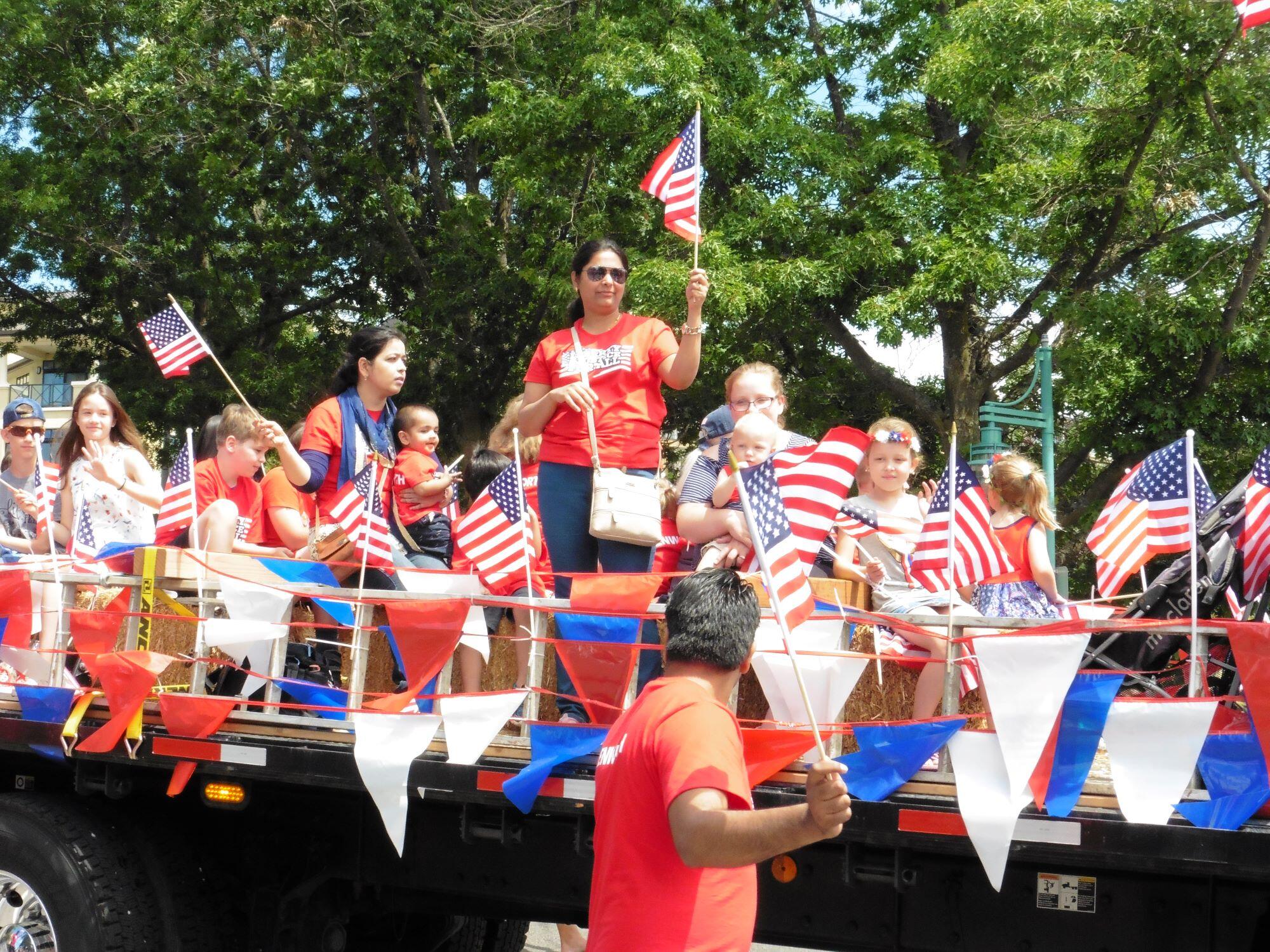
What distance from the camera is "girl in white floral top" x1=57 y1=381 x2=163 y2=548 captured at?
22.3 ft

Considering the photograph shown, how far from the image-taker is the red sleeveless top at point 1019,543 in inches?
213

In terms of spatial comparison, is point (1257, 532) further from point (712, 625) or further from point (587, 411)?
point (587, 411)

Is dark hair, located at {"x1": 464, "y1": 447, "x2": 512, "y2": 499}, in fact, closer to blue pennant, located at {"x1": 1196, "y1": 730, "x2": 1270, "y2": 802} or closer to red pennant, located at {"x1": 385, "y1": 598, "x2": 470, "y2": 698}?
red pennant, located at {"x1": 385, "y1": 598, "x2": 470, "y2": 698}

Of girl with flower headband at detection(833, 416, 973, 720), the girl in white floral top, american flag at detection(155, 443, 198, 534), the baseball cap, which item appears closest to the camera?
girl with flower headband at detection(833, 416, 973, 720)

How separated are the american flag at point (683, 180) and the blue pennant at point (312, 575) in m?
1.97

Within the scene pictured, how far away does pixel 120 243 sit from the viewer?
77.4ft

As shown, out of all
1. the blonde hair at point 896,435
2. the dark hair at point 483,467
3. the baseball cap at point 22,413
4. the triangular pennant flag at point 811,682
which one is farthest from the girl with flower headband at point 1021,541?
the baseball cap at point 22,413

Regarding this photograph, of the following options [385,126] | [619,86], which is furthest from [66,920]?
[385,126]

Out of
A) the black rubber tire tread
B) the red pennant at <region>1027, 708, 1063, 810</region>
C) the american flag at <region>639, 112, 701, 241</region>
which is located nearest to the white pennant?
the red pennant at <region>1027, 708, 1063, 810</region>

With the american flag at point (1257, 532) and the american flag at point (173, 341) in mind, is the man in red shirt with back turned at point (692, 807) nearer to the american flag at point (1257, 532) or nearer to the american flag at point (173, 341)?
the american flag at point (1257, 532)

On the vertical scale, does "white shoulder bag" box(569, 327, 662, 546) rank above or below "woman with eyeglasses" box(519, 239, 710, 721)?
below

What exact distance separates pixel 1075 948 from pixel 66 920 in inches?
125

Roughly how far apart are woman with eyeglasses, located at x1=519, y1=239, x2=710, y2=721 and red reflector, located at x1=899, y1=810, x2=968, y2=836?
1726mm

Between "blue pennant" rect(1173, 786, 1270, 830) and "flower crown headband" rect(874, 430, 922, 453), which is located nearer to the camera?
"blue pennant" rect(1173, 786, 1270, 830)
